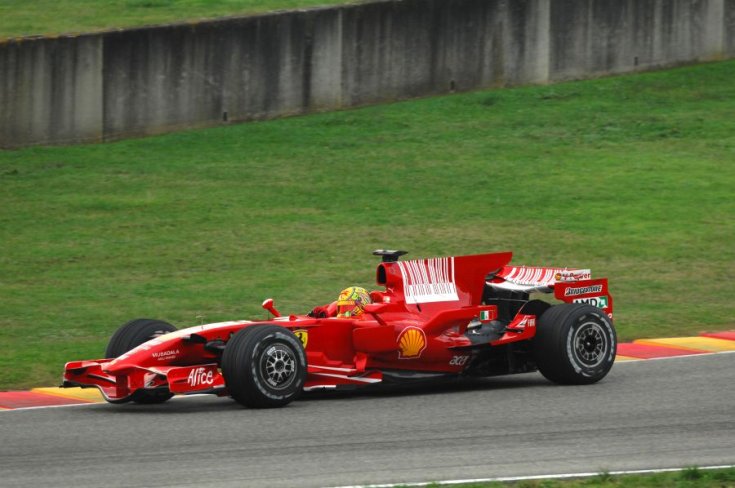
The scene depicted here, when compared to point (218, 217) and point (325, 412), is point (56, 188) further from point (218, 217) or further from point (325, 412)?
point (325, 412)

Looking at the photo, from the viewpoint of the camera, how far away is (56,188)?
23031 millimetres

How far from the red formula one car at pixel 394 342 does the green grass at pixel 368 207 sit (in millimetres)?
2352

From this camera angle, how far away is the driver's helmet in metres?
11.9

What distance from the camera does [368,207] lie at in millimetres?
22109

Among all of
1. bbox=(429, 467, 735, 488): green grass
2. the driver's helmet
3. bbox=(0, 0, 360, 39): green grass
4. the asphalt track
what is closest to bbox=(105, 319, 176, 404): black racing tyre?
the asphalt track

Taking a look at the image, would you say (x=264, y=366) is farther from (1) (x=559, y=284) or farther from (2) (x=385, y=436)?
(1) (x=559, y=284)

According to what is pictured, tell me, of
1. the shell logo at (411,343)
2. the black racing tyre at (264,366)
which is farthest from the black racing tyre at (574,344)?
the black racing tyre at (264,366)

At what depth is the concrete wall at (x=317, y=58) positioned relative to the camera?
2366 centimetres

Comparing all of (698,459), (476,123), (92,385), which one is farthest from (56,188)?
(698,459)

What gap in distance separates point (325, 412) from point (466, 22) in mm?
16311

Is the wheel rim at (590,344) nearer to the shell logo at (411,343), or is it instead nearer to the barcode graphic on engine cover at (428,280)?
the barcode graphic on engine cover at (428,280)

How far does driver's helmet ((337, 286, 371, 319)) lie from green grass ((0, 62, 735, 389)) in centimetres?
305

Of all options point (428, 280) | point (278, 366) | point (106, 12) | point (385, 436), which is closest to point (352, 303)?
point (428, 280)

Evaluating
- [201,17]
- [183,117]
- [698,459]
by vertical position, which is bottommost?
[698,459]
